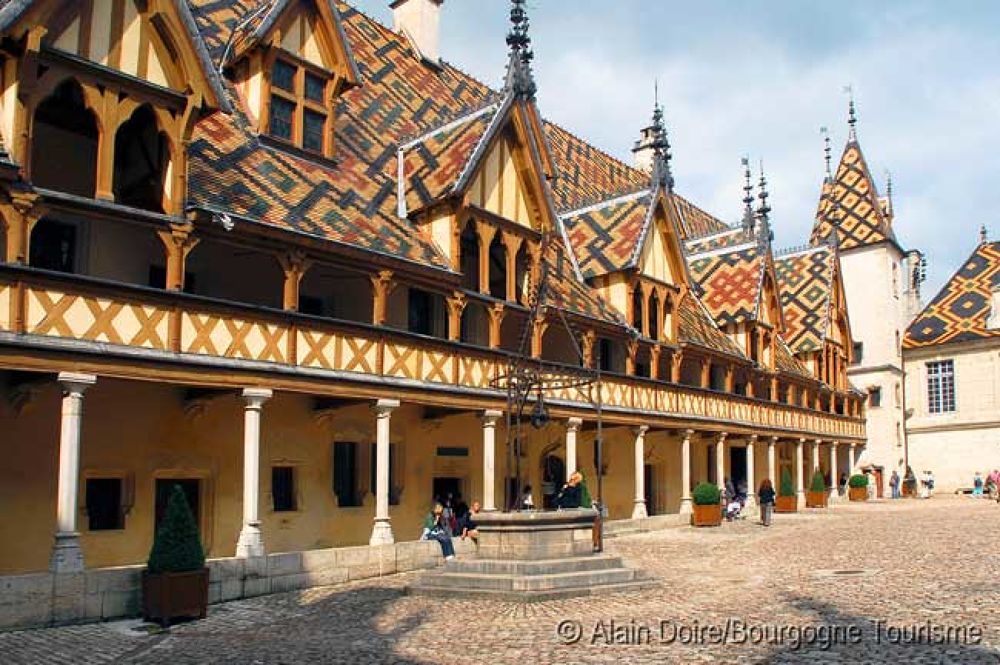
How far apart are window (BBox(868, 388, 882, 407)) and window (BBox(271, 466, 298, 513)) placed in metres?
39.8

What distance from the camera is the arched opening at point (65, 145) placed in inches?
639

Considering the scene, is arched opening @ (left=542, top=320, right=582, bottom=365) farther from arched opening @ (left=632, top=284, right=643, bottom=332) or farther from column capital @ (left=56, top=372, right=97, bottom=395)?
column capital @ (left=56, top=372, right=97, bottom=395)

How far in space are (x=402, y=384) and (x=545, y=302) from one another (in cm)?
597

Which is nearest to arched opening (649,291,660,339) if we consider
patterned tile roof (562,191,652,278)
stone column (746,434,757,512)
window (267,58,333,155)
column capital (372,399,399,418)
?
patterned tile roof (562,191,652,278)

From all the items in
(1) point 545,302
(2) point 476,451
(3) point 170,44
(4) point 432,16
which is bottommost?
(2) point 476,451

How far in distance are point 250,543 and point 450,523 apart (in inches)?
243

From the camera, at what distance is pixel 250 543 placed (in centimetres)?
1603

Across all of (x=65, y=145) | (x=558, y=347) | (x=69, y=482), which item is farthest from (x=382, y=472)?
(x=558, y=347)

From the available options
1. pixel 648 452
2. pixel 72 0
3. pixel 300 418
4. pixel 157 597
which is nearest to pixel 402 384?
pixel 300 418

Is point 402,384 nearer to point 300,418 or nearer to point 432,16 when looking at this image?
point 300,418

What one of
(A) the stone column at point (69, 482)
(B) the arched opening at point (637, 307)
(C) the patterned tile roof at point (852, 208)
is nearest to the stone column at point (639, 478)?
(B) the arched opening at point (637, 307)

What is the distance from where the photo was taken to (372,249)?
18.9m

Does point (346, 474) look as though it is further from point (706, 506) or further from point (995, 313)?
point (995, 313)

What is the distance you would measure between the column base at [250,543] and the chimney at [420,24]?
58.3 feet
